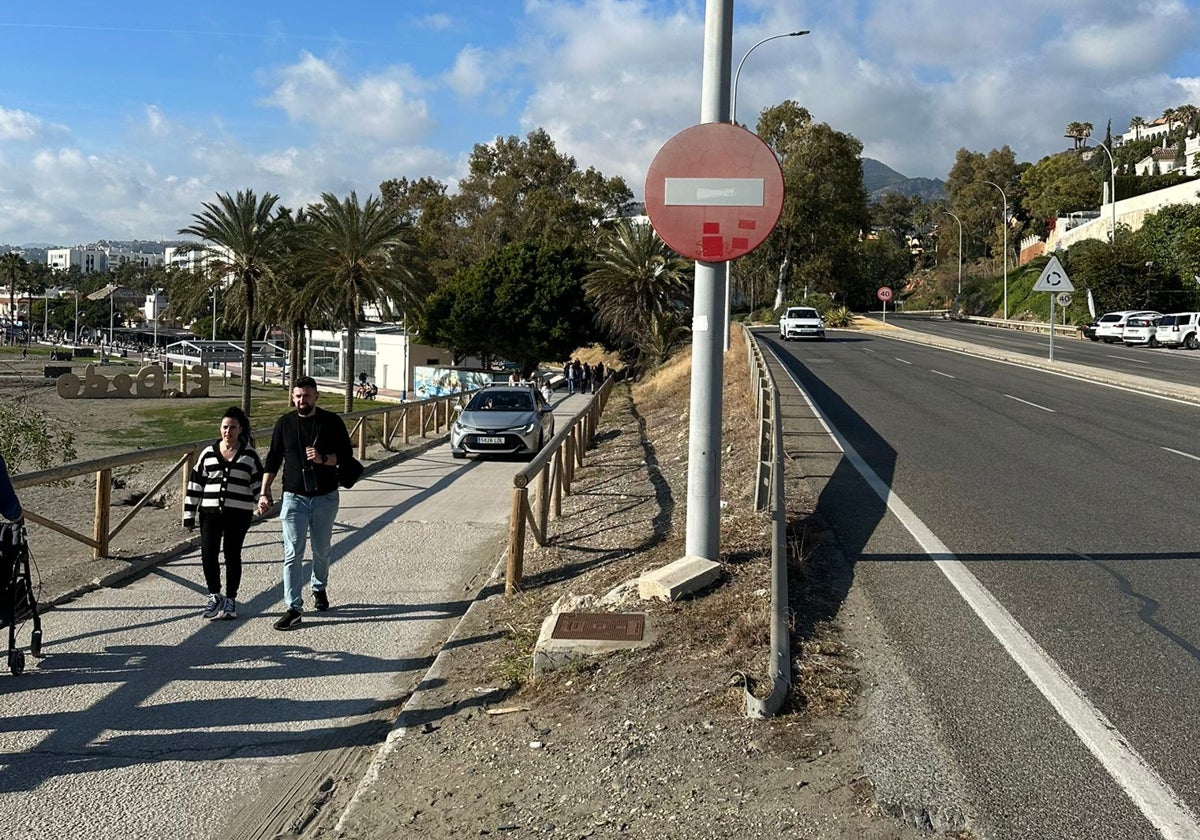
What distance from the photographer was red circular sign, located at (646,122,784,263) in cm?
593

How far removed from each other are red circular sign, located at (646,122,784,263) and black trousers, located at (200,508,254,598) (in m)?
3.82

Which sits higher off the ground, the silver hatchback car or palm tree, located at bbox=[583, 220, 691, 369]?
palm tree, located at bbox=[583, 220, 691, 369]

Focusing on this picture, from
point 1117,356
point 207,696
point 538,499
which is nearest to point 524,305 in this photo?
point 1117,356

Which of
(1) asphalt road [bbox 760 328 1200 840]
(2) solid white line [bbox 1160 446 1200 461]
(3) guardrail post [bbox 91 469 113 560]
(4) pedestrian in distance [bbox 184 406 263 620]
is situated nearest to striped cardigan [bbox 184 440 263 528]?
(4) pedestrian in distance [bbox 184 406 263 620]

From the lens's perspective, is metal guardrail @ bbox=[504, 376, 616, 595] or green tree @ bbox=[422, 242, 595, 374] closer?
metal guardrail @ bbox=[504, 376, 616, 595]

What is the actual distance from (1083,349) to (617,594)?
4099 centimetres

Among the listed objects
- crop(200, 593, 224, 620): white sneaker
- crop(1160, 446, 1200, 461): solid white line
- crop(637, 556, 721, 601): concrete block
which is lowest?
crop(200, 593, 224, 620): white sneaker

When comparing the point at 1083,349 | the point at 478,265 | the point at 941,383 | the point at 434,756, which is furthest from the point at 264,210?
the point at 434,756

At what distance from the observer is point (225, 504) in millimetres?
7418

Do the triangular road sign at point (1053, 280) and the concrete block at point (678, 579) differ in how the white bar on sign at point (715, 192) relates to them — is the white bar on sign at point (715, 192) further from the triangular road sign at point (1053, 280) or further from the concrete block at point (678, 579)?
the triangular road sign at point (1053, 280)

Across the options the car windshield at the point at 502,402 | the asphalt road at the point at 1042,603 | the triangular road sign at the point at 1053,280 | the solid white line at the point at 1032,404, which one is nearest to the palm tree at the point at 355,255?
the car windshield at the point at 502,402

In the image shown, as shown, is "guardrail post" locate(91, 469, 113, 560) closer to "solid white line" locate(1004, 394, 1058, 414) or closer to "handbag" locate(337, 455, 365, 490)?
"handbag" locate(337, 455, 365, 490)

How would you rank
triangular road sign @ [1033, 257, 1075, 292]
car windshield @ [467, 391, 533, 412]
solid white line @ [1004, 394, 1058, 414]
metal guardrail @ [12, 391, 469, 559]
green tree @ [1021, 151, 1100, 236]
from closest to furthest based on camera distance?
1. metal guardrail @ [12, 391, 469, 559]
2. solid white line @ [1004, 394, 1058, 414]
3. car windshield @ [467, 391, 533, 412]
4. triangular road sign @ [1033, 257, 1075, 292]
5. green tree @ [1021, 151, 1100, 236]

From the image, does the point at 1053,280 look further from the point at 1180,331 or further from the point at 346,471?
the point at 346,471
